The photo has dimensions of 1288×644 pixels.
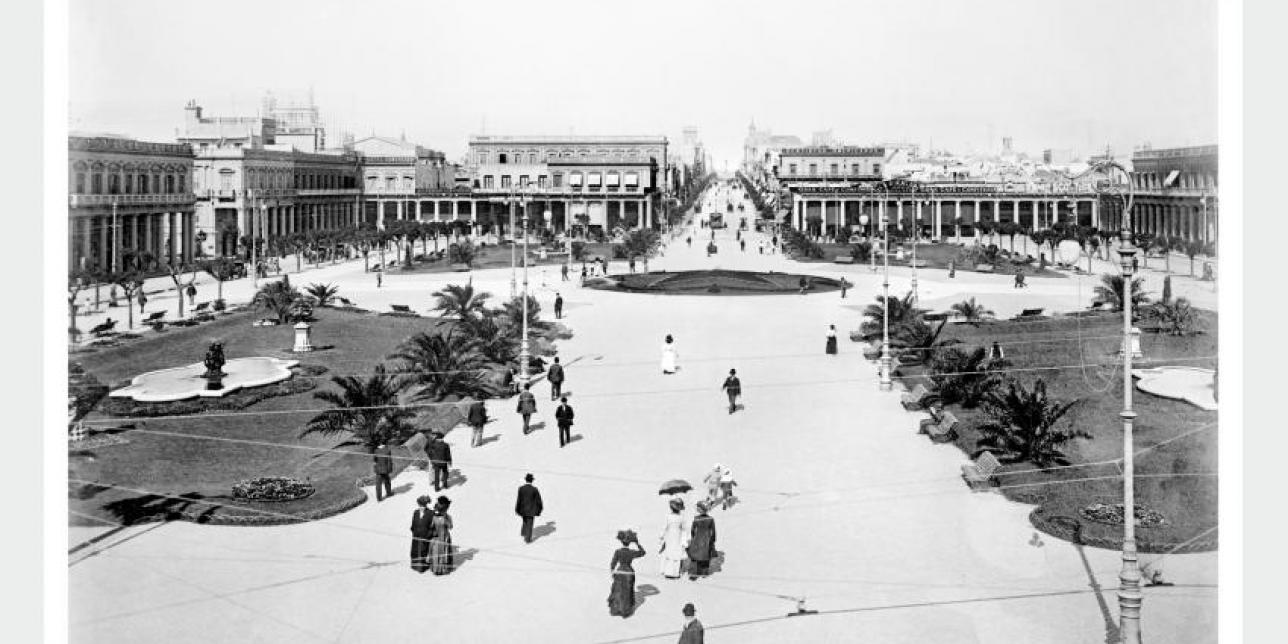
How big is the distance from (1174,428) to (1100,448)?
5.51 ft

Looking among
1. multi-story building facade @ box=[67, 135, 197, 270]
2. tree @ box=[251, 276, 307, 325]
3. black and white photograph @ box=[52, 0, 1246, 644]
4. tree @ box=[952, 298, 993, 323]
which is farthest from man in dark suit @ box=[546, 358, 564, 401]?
tree @ box=[952, 298, 993, 323]

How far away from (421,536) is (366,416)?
5.98 metres

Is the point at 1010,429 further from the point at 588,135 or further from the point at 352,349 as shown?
the point at 588,135

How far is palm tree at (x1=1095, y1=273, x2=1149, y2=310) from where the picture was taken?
3497cm

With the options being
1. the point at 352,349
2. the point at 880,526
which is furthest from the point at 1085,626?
the point at 352,349

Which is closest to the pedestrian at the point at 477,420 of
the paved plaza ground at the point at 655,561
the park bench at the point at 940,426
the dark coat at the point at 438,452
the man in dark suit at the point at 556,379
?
the paved plaza ground at the point at 655,561

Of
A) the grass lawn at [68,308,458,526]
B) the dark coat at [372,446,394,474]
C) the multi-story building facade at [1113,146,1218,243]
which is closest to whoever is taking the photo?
the grass lawn at [68,308,458,526]

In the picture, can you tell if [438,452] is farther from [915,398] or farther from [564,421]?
[915,398]

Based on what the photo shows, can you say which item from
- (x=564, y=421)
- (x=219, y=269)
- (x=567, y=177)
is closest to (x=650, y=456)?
(x=564, y=421)

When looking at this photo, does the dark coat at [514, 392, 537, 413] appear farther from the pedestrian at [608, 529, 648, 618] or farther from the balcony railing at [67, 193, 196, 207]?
the balcony railing at [67, 193, 196, 207]

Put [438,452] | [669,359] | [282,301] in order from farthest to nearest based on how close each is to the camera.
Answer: [282,301] < [669,359] < [438,452]

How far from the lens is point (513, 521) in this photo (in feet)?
57.0

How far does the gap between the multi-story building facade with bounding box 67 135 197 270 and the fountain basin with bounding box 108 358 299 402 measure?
7876mm

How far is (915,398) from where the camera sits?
25.6 meters
